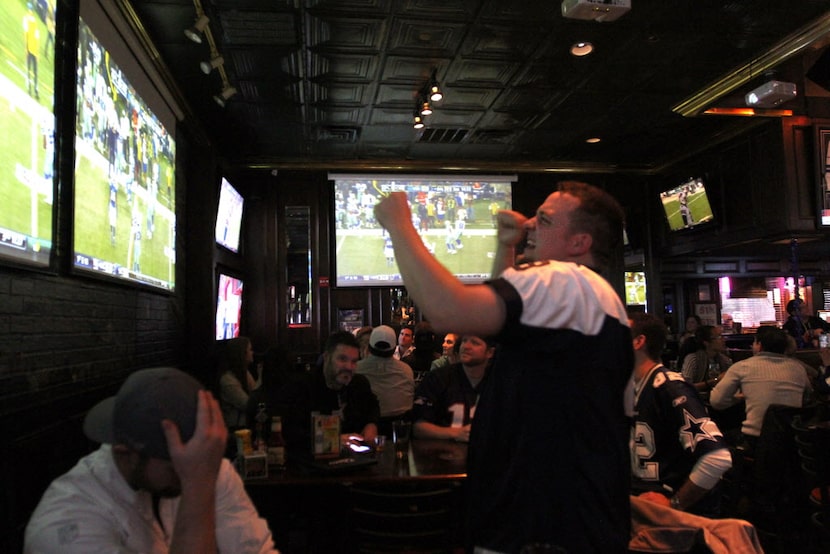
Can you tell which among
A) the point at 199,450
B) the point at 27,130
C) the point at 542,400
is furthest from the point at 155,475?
the point at 27,130

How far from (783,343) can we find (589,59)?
2.87 m

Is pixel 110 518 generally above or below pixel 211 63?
below

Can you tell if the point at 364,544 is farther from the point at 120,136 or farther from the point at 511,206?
the point at 511,206

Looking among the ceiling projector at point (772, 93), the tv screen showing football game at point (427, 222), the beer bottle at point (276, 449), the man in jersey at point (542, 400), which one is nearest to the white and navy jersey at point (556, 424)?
the man in jersey at point (542, 400)

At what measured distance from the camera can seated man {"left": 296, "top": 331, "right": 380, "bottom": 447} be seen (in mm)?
3387

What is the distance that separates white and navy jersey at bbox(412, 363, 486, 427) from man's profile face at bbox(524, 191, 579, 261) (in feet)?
7.60

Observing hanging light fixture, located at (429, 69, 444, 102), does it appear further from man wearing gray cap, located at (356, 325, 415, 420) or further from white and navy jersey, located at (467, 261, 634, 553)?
white and navy jersey, located at (467, 261, 634, 553)

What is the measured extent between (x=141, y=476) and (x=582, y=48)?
5016 millimetres

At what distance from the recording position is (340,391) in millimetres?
3564

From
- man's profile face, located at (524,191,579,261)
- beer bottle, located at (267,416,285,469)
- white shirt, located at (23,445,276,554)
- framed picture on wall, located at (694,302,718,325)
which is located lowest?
beer bottle, located at (267,416,285,469)

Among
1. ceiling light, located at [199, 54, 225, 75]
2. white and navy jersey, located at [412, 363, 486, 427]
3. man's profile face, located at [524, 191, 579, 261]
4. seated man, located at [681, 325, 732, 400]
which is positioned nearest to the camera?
man's profile face, located at [524, 191, 579, 261]

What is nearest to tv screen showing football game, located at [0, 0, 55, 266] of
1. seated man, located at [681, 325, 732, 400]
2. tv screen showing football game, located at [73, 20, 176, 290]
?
tv screen showing football game, located at [73, 20, 176, 290]

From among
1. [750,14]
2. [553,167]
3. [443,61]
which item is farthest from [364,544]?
[553,167]

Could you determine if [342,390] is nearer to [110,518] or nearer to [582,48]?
[110,518]
